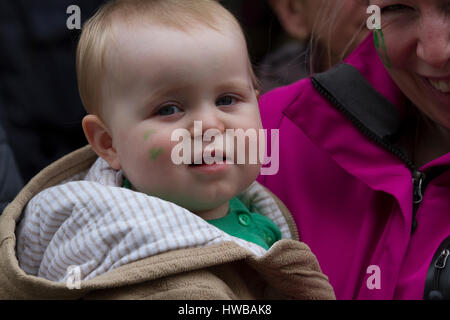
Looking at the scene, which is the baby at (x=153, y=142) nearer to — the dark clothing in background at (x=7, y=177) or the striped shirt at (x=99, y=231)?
the striped shirt at (x=99, y=231)

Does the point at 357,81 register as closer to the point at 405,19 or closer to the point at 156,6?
the point at 405,19

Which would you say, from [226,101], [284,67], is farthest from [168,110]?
[284,67]

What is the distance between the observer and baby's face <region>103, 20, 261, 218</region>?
155 centimetres

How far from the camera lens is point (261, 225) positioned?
179 cm

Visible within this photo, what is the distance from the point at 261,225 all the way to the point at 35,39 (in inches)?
52.8

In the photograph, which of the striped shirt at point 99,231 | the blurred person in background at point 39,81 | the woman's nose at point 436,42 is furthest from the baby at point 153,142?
the blurred person in background at point 39,81

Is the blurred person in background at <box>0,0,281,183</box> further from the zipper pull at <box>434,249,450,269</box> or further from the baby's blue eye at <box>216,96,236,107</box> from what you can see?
the zipper pull at <box>434,249,450,269</box>

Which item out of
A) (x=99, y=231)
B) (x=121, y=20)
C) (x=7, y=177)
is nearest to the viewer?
(x=99, y=231)

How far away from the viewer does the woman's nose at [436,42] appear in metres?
1.55

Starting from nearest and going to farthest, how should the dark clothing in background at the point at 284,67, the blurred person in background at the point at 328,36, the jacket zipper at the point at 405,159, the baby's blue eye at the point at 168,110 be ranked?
1. the baby's blue eye at the point at 168,110
2. the jacket zipper at the point at 405,159
3. the blurred person in background at the point at 328,36
4. the dark clothing in background at the point at 284,67

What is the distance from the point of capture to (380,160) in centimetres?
178

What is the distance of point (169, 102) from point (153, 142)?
97mm

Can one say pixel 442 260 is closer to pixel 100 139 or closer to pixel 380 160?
pixel 380 160

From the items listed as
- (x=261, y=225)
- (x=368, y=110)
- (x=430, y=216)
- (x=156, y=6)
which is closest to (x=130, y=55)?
(x=156, y=6)
